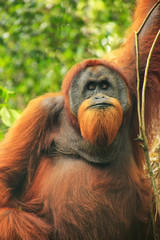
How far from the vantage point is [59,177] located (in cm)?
409

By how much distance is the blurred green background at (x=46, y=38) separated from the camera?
704cm

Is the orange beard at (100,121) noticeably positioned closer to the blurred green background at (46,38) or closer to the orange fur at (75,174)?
the orange fur at (75,174)

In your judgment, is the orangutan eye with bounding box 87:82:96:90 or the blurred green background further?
the blurred green background

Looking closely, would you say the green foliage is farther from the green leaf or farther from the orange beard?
the orange beard

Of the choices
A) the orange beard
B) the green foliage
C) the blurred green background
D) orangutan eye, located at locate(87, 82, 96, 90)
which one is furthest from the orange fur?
the blurred green background

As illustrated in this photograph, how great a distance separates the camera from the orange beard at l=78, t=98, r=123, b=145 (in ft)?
12.5

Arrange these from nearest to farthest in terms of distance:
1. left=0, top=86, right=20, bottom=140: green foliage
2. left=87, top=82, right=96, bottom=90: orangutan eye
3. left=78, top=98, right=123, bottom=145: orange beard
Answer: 1. left=78, top=98, right=123, bottom=145: orange beard
2. left=87, top=82, right=96, bottom=90: orangutan eye
3. left=0, top=86, right=20, bottom=140: green foliage

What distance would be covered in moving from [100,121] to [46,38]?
4.19 m

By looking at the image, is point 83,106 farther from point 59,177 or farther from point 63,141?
point 59,177

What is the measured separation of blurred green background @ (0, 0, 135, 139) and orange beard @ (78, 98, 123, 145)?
2.91 m

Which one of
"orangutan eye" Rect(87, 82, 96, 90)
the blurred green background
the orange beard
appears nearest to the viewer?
the orange beard

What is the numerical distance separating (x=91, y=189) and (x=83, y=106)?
0.90m

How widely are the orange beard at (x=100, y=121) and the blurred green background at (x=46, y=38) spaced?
9.54 feet

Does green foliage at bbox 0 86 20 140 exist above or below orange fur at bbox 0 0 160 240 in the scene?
above
